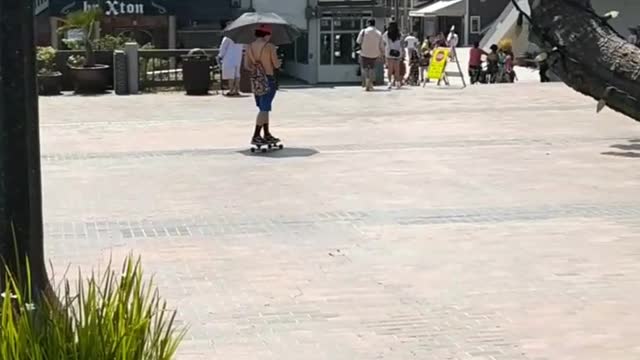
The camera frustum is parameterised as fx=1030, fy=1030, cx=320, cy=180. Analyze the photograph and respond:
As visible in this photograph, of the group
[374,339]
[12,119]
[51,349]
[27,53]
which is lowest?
[374,339]

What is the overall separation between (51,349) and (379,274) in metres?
4.34

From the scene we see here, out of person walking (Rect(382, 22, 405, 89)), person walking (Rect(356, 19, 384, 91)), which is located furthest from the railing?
person walking (Rect(382, 22, 405, 89))

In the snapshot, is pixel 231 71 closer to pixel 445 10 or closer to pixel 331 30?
pixel 331 30

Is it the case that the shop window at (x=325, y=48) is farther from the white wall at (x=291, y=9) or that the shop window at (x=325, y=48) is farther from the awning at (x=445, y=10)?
the awning at (x=445, y=10)

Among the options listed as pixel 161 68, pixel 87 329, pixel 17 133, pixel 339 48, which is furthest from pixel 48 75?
pixel 87 329

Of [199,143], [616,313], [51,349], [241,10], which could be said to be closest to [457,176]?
[199,143]

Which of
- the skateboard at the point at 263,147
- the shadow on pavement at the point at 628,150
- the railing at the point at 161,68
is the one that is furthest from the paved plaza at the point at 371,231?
the railing at the point at 161,68

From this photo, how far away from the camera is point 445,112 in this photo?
18.7 m

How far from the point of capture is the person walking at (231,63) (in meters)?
22.3

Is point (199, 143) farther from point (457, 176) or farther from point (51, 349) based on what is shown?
point (51, 349)

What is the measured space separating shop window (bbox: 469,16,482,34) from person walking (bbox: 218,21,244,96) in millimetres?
41120

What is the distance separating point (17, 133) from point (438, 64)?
24906mm

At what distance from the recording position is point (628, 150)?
1357cm

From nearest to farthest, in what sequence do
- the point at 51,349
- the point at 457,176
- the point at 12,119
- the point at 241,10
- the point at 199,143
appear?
the point at 51,349 < the point at 12,119 < the point at 457,176 < the point at 199,143 < the point at 241,10
